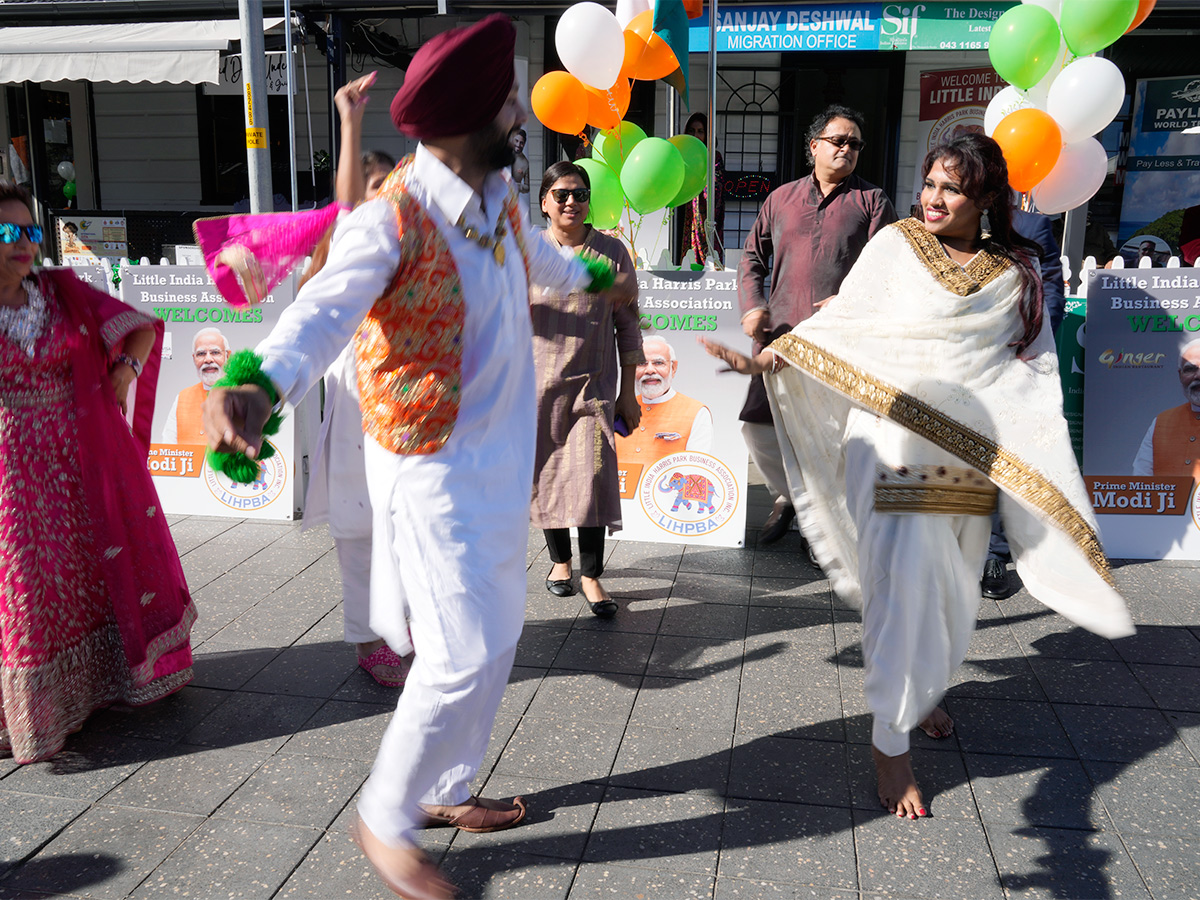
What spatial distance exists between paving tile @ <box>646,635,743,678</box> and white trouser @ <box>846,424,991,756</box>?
3.09ft

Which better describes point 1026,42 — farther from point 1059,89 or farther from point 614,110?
point 614,110

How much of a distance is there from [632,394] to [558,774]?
69.8 inches

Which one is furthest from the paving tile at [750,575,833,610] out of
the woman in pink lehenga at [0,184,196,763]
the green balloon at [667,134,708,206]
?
the woman in pink lehenga at [0,184,196,763]

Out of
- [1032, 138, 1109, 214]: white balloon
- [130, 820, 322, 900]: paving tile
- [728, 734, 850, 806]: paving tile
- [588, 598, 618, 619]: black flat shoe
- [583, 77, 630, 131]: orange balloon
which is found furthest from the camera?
[583, 77, 630, 131]: orange balloon

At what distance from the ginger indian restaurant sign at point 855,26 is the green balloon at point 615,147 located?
3.93 metres

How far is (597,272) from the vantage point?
2.78m

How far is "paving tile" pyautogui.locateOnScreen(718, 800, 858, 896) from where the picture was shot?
250 cm

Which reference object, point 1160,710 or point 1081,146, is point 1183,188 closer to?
point 1081,146

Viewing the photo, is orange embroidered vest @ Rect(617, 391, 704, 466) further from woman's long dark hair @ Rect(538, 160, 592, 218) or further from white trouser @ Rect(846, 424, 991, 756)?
white trouser @ Rect(846, 424, 991, 756)

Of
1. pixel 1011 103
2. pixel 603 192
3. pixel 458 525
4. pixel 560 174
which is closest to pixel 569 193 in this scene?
pixel 560 174

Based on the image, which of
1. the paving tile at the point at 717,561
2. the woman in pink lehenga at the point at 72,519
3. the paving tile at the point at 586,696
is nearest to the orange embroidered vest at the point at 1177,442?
the paving tile at the point at 717,561

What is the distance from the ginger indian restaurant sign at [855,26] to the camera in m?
8.71

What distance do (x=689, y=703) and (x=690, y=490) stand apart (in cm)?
183

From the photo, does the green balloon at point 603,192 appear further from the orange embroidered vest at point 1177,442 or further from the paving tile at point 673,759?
the orange embroidered vest at point 1177,442
